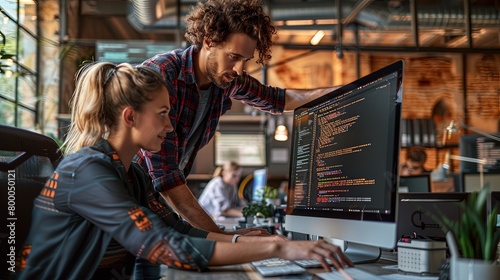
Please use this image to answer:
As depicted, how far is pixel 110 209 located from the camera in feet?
4.24

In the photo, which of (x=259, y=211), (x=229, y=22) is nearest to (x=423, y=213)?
(x=229, y=22)

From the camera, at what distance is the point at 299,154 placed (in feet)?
6.52

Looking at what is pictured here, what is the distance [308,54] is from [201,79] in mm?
6718

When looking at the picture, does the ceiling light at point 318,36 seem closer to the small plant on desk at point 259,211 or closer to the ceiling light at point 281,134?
the ceiling light at point 281,134

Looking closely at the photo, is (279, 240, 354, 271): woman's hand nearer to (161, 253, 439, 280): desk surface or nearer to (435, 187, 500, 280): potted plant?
(161, 253, 439, 280): desk surface

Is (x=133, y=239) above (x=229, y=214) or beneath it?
above

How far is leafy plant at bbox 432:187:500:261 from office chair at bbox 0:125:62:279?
1.06m

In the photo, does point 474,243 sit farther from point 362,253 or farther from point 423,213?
point 423,213

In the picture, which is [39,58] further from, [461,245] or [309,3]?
[461,245]

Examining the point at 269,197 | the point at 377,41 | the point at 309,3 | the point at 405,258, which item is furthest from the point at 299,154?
the point at 377,41

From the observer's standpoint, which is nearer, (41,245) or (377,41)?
(41,245)

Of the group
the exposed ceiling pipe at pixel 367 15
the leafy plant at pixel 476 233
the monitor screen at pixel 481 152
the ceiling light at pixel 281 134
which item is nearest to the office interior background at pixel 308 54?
the exposed ceiling pipe at pixel 367 15

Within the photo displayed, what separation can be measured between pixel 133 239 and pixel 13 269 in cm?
46

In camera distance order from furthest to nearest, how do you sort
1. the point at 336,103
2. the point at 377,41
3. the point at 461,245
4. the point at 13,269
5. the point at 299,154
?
the point at 377,41 < the point at 299,154 < the point at 336,103 < the point at 13,269 < the point at 461,245
